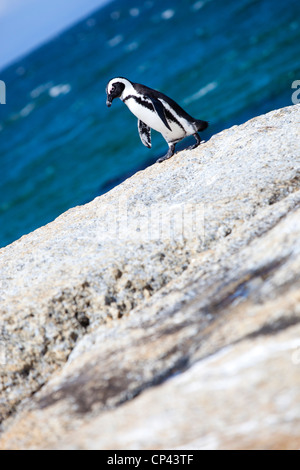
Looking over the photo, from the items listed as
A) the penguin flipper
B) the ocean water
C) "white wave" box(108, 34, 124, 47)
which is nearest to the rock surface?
the penguin flipper

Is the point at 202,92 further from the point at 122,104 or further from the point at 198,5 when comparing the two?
the point at 198,5

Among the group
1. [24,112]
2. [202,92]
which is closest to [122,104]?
[202,92]

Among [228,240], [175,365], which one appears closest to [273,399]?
[175,365]

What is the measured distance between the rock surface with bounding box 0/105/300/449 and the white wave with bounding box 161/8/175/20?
54073 millimetres

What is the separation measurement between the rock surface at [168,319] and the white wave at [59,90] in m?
42.7

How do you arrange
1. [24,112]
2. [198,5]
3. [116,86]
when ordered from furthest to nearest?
[198,5] → [24,112] → [116,86]

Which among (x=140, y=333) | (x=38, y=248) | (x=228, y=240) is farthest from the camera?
(x=38, y=248)

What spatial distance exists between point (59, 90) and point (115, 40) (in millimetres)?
13032

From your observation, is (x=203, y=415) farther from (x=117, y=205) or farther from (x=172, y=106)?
(x=172, y=106)

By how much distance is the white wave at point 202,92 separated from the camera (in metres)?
24.5

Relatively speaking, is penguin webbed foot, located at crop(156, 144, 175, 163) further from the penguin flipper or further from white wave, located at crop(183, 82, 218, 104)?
white wave, located at crop(183, 82, 218, 104)

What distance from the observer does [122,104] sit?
1162 inches

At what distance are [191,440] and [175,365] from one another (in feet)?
1.05

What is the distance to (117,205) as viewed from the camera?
4324mm
